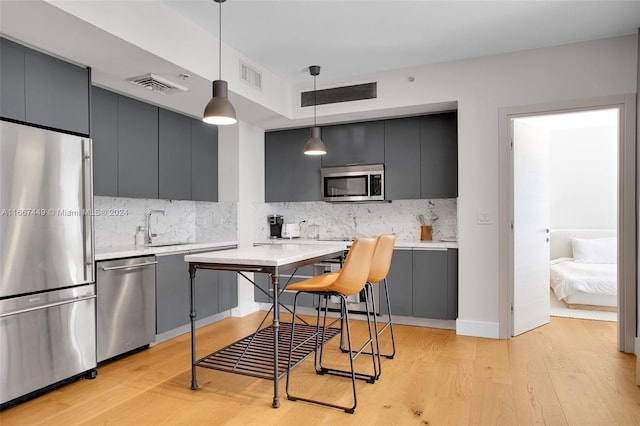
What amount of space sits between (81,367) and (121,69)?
83.9 inches

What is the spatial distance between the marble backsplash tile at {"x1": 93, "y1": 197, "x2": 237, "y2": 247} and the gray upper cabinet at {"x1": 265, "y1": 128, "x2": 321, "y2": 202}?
67 cm

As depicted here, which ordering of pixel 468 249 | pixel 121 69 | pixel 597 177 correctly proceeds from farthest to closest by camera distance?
1. pixel 597 177
2. pixel 468 249
3. pixel 121 69

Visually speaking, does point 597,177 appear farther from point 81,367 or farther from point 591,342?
point 81,367

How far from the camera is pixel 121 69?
305 centimetres

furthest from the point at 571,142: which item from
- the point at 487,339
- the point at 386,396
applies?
the point at 386,396

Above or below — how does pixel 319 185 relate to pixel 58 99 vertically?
below

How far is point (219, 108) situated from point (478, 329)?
10.00 ft

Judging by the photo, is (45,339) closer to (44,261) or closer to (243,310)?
(44,261)

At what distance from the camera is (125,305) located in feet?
10.8

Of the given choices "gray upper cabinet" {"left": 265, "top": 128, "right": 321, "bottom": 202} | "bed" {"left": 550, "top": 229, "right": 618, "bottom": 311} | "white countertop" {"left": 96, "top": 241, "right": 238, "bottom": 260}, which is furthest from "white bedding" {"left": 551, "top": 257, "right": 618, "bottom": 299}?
"white countertop" {"left": 96, "top": 241, "right": 238, "bottom": 260}

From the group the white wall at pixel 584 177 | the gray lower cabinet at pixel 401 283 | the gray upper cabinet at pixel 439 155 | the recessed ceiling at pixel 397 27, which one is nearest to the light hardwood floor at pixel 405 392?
the gray lower cabinet at pixel 401 283

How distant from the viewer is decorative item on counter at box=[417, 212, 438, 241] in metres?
4.68

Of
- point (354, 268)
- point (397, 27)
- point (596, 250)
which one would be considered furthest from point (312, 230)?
point (596, 250)

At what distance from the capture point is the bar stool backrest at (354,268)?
244cm
